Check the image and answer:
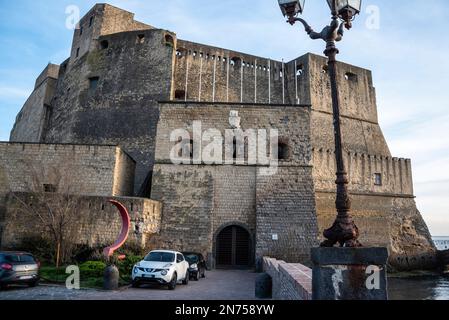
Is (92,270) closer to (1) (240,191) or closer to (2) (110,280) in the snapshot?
(2) (110,280)

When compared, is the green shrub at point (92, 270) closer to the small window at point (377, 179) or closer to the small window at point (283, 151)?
the small window at point (283, 151)

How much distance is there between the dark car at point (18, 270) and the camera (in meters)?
8.64

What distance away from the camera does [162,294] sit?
8.84 meters

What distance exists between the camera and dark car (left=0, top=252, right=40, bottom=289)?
864 centimetres

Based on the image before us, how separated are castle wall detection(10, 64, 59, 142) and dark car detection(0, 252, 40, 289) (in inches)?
936

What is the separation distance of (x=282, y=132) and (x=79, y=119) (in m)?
17.3

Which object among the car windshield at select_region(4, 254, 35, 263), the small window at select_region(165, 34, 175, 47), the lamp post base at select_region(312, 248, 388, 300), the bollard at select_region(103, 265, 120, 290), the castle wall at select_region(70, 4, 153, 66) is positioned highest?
the castle wall at select_region(70, 4, 153, 66)

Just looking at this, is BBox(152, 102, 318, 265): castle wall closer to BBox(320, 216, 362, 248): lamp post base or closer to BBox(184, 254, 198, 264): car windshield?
BBox(184, 254, 198, 264): car windshield

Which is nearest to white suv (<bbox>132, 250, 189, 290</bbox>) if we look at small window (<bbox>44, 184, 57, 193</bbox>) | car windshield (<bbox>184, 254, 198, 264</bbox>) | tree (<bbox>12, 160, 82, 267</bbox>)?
car windshield (<bbox>184, 254, 198, 264</bbox>)

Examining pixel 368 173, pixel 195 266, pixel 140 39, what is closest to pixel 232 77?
pixel 140 39

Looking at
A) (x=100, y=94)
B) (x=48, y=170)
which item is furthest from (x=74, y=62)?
(x=48, y=170)

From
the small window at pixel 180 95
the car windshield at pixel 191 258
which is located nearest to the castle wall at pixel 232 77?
the small window at pixel 180 95

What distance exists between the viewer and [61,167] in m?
17.7
